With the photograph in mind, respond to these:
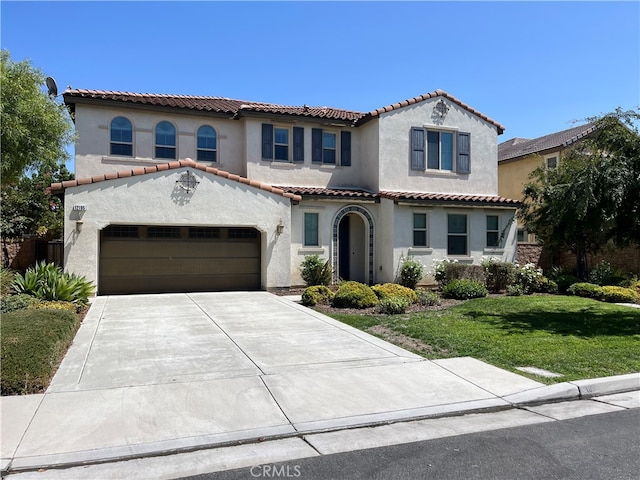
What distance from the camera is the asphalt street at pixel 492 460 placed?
4.19 meters

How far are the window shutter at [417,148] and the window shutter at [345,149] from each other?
2.51m

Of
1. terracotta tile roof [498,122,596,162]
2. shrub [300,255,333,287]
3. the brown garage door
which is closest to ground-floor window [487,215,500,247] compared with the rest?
shrub [300,255,333,287]

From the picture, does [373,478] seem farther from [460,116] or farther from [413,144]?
[460,116]

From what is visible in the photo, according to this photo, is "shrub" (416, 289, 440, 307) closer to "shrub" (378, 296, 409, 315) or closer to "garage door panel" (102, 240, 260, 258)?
"shrub" (378, 296, 409, 315)

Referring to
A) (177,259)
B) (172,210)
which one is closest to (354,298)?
(172,210)

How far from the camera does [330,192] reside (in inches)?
709

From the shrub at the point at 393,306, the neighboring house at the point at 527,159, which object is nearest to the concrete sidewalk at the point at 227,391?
the shrub at the point at 393,306

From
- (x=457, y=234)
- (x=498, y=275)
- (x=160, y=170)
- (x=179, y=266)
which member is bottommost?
(x=498, y=275)

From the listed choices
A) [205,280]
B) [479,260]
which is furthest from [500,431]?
[479,260]

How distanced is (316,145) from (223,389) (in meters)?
14.1

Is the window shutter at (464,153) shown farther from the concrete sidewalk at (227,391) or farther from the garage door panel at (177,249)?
the concrete sidewalk at (227,391)

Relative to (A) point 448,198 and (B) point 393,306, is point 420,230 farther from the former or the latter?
(B) point 393,306

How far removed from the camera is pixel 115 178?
15000 mm

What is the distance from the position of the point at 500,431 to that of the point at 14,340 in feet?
21.4
